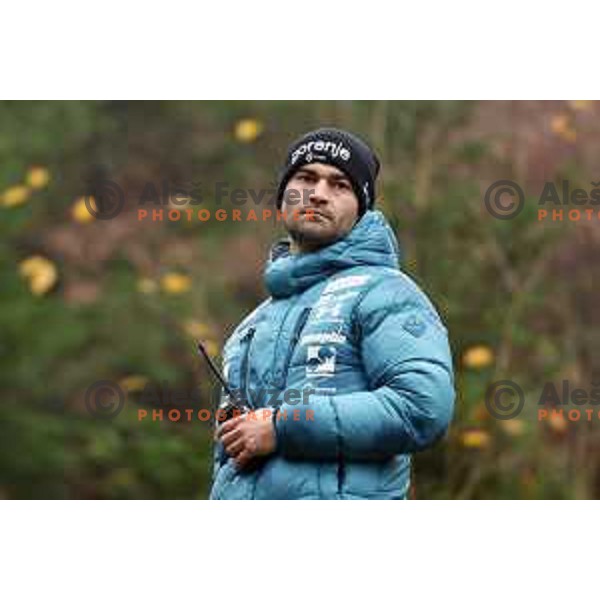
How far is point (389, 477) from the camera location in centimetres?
A: 280

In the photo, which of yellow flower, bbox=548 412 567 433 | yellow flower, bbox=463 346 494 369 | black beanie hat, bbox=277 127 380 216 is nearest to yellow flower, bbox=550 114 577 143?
yellow flower, bbox=463 346 494 369

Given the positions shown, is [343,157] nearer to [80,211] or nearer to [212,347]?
[212,347]

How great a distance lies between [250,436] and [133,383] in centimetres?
510

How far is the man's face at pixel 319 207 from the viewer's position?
2922mm

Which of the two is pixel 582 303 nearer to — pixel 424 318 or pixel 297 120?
pixel 297 120

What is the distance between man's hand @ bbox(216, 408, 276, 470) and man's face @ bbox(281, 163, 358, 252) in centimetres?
38

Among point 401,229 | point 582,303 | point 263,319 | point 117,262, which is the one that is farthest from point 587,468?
point 263,319

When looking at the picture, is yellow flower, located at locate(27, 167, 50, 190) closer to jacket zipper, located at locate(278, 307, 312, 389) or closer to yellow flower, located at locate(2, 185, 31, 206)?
yellow flower, located at locate(2, 185, 31, 206)

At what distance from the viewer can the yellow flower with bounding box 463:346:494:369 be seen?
7.20m

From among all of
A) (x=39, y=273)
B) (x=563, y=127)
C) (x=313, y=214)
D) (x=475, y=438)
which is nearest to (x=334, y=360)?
(x=313, y=214)

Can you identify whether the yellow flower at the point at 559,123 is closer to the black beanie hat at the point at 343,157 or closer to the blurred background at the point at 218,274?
the blurred background at the point at 218,274

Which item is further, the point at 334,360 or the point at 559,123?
the point at 559,123

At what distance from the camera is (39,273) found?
8148 millimetres

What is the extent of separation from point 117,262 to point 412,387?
586 centimetres
